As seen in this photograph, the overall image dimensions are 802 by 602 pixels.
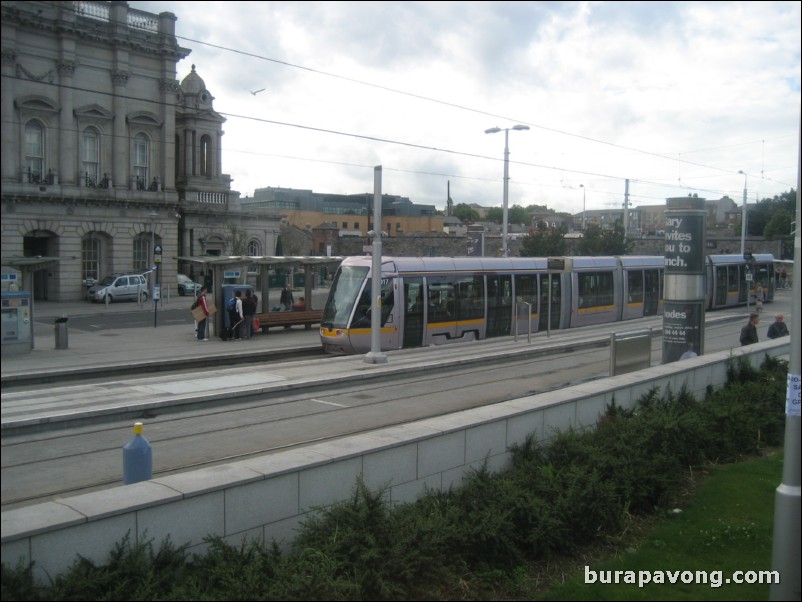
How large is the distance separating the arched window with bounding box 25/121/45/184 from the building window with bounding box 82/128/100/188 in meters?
3.44

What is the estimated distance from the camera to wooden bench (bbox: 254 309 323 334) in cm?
2696

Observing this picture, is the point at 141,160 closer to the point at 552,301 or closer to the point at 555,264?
the point at 555,264

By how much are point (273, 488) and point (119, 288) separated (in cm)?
3680

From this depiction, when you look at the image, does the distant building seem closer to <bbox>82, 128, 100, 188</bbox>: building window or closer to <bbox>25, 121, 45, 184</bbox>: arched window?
<bbox>82, 128, 100, 188</bbox>: building window

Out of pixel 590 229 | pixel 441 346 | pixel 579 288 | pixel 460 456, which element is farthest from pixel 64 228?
pixel 590 229

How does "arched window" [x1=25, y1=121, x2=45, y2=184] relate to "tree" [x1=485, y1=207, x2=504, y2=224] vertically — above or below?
below

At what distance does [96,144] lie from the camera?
2061 cm

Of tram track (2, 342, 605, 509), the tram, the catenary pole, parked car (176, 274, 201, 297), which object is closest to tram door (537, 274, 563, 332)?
the tram

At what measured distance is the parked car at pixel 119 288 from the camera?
128 feet

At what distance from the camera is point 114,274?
1570 inches

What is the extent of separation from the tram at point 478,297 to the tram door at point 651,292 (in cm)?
4

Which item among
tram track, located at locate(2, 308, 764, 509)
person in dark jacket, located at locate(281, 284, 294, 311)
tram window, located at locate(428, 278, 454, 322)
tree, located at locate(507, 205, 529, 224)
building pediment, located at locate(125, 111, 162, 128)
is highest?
tree, located at locate(507, 205, 529, 224)

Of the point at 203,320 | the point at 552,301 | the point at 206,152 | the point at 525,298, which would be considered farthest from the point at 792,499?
the point at 206,152

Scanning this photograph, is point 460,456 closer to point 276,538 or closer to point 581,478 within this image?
point 581,478
